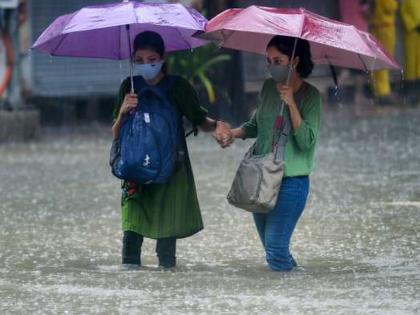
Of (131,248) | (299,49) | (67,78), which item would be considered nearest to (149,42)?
(299,49)

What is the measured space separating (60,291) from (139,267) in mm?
894

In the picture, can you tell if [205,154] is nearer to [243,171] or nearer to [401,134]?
[401,134]

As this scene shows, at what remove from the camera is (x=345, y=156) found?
44.5 ft

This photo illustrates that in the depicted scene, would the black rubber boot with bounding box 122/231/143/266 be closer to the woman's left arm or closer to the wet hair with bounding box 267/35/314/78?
the woman's left arm

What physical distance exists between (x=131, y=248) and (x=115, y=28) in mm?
1318

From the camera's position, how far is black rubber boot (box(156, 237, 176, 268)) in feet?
25.0

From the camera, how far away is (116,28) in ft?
25.4

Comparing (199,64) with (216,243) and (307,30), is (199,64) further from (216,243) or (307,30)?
(307,30)

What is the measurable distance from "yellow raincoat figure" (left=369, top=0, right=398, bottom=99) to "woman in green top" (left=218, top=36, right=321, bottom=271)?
12.0 metres

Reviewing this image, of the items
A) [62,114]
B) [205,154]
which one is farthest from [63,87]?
[205,154]

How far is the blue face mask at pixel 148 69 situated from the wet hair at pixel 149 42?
0.23ft

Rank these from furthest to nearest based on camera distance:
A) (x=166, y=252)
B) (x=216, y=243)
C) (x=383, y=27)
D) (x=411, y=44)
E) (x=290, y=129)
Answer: (x=411, y=44)
(x=383, y=27)
(x=216, y=243)
(x=166, y=252)
(x=290, y=129)

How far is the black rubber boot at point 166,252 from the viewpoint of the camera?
7621 mm

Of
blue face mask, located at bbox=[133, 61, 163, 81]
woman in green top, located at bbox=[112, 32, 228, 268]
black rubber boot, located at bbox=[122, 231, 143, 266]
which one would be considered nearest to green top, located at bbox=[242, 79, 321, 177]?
woman in green top, located at bbox=[112, 32, 228, 268]
